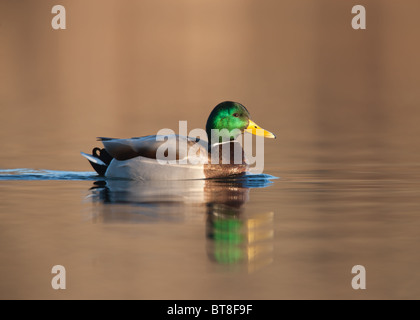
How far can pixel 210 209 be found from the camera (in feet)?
31.4

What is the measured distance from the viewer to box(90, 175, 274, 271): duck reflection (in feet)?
25.2

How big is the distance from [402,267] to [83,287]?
8.00 ft

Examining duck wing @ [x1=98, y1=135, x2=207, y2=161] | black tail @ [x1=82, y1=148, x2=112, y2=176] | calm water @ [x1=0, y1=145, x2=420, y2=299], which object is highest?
duck wing @ [x1=98, y1=135, x2=207, y2=161]

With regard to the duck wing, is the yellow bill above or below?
above

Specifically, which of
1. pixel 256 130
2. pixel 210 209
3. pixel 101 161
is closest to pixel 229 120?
pixel 256 130

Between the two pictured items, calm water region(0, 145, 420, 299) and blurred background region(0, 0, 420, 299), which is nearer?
calm water region(0, 145, 420, 299)

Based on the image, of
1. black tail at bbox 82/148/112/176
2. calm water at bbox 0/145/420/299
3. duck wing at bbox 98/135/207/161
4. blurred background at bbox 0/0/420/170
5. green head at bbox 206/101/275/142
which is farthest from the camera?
blurred background at bbox 0/0/420/170

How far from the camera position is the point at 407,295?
6.32 m

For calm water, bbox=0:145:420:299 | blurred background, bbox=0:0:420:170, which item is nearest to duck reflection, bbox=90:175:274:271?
calm water, bbox=0:145:420:299

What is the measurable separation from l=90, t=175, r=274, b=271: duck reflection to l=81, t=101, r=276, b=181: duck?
0.46ft

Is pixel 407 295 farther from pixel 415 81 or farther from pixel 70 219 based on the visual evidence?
pixel 415 81

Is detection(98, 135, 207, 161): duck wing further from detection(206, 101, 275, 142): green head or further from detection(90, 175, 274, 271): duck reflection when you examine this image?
detection(206, 101, 275, 142): green head

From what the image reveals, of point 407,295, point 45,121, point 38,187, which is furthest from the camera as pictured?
Result: point 45,121

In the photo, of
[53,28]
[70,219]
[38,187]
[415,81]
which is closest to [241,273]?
[70,219]
